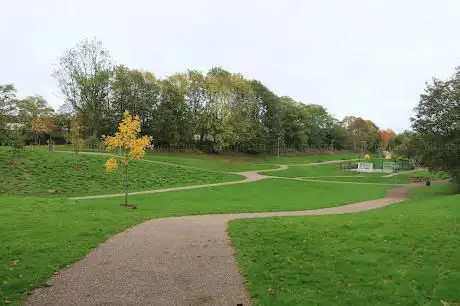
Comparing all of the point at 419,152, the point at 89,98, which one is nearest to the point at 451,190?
the point at 419,152

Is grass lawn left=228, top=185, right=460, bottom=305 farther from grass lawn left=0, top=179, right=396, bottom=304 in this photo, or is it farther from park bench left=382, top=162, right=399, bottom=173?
park bench left=382, top=162, right=399, bottom=173

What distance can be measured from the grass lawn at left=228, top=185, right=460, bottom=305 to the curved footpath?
1.74 feet

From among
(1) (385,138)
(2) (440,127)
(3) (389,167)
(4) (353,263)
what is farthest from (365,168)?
(1) (385,138)

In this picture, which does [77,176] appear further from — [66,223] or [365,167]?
[365,167]

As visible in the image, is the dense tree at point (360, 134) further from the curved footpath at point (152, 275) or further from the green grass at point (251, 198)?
the curved footpath at point (152, 275)

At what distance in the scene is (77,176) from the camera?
120 ft

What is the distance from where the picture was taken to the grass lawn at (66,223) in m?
8.59

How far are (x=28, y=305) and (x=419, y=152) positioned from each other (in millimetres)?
35515

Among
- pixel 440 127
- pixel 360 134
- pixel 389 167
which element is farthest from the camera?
pixel 360 134

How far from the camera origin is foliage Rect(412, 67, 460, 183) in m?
33.2

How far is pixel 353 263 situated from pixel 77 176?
106 feet

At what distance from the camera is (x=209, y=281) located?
317 inches

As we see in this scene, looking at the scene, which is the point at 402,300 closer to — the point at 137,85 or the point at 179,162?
the point at 179,162

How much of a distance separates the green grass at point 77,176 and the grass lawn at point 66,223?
6.66 metres
